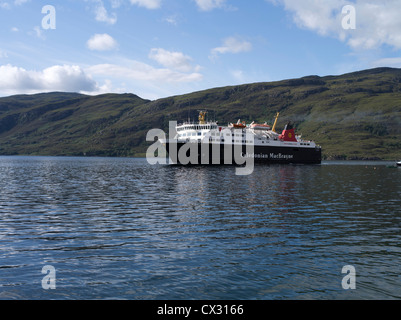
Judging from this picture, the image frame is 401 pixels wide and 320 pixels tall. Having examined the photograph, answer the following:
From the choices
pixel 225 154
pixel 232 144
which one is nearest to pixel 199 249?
pixel 225 154

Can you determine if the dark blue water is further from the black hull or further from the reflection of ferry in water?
the reflection of ferry in water

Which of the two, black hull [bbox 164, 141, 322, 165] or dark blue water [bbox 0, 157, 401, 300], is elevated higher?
black hull [bbox 164, 141, 322, 165]

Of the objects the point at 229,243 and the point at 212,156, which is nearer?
the point at 229,243

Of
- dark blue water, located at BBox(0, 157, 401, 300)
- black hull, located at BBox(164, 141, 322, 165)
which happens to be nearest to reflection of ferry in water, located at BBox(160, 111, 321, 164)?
black hull, located at BBox(164, 141, 322, 165)

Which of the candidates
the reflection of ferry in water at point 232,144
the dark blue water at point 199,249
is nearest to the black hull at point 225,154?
the reflection of ferry in water at point 232,144

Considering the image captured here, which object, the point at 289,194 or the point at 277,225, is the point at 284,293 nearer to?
the point at 277,225

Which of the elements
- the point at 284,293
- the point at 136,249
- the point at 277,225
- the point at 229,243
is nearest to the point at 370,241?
the point at 277,225

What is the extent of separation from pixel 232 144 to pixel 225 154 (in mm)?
3928

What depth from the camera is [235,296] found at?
1095cm

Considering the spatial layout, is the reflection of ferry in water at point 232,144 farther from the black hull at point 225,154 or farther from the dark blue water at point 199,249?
the dark blue water at point 199,249

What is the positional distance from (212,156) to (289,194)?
6174 cm

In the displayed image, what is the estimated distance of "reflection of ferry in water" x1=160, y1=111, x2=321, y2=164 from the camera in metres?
97.1

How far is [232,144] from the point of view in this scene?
101062 mm
